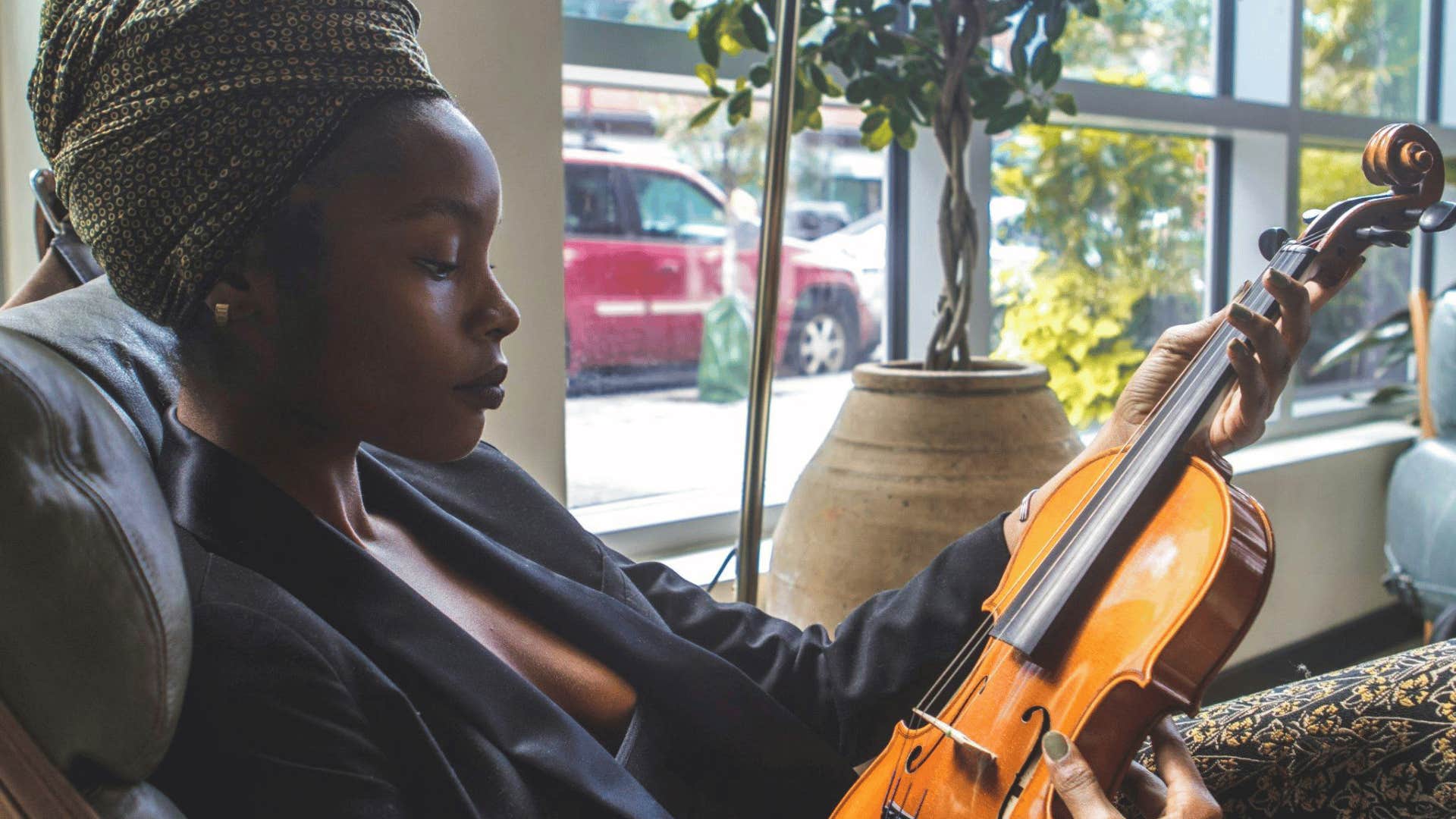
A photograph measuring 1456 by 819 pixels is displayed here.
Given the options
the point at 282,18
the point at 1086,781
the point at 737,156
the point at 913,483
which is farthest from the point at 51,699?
the point at 737,156

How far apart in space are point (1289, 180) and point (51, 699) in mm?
3297

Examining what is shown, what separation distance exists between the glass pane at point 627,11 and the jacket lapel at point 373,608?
1.29 meters

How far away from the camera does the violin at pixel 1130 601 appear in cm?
76

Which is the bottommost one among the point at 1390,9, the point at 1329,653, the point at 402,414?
the point at 1329,653

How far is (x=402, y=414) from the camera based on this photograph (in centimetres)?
84

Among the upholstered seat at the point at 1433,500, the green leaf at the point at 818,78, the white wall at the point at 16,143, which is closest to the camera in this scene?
the white wall at the point at 16,143

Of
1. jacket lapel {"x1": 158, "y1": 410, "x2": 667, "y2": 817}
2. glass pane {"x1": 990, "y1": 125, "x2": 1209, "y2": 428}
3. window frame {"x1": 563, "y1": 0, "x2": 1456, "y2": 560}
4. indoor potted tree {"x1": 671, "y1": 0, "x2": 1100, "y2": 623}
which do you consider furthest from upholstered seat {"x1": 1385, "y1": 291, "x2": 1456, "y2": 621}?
jacket lapel {"x1": 158, "y1": 410, "x2": 667, "y2": 817}

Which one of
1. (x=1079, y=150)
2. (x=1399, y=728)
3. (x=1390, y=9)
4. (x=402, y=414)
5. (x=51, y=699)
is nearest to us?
(x=51, y=699)

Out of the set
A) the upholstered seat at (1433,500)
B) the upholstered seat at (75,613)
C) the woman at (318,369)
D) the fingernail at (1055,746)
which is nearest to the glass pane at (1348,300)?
the upholstered seat at (1433,500)

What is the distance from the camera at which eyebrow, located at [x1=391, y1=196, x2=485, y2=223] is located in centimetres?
81

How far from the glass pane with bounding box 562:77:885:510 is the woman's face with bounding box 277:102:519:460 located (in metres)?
1.15

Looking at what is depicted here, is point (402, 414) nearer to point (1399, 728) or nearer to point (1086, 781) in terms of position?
point (1086, 781)

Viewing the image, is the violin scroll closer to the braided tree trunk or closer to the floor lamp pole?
the floor lamp pole

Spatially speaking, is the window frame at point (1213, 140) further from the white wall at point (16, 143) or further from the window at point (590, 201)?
the white wall at point (16, 143)
